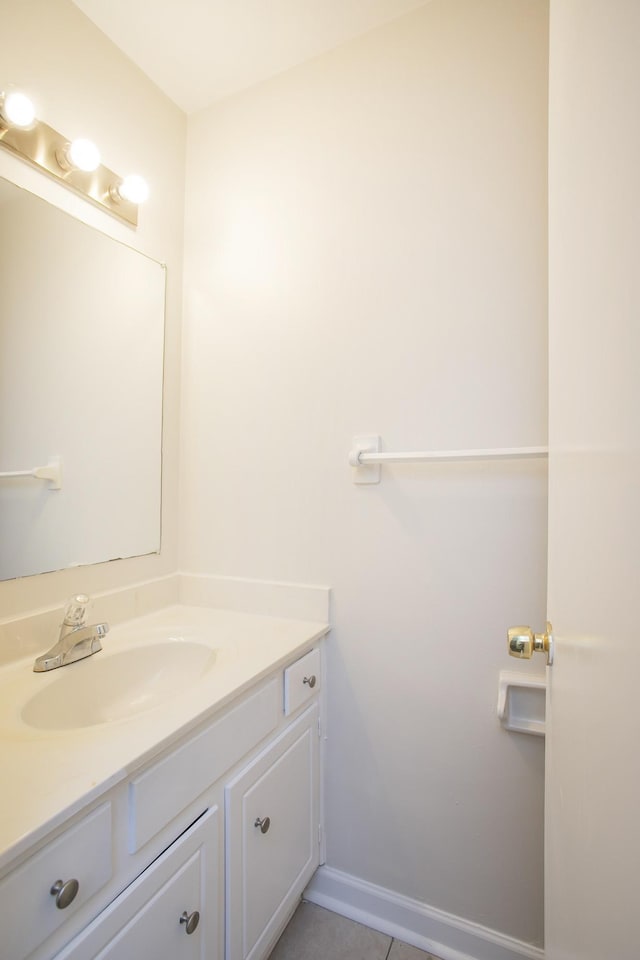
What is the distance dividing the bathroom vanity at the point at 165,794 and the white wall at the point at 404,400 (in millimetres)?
212

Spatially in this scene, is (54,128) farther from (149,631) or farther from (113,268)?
(149,631)

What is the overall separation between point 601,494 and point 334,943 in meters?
1.52

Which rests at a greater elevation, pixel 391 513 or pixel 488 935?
pixel 391 513

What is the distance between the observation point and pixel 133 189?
1290mm

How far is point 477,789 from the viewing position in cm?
112

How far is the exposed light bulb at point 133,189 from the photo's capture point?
1281mm

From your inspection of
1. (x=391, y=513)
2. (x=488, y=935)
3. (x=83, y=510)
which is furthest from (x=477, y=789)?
(x=83, y=510)

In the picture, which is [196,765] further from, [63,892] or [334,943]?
[334,943]

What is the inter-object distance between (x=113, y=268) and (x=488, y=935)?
6.95 feet

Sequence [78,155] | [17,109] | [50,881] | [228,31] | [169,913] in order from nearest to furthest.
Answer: [50,881] < [169,913] < [17,109] < [78,155] < [228,31]

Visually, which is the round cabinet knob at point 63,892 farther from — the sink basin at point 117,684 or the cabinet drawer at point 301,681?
the cabinet drawer at point 301,681

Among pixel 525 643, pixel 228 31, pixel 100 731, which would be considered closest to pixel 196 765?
pixel 100 731

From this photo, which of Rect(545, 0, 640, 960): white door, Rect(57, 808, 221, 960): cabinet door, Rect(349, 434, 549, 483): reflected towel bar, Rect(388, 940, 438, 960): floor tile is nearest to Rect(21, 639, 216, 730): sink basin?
Rect(57, 808, 221, 960): cabinet door

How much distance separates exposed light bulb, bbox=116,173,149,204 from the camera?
1281 millimetres
